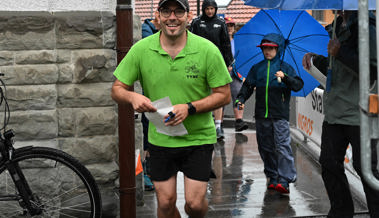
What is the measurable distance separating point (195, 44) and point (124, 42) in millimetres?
1341

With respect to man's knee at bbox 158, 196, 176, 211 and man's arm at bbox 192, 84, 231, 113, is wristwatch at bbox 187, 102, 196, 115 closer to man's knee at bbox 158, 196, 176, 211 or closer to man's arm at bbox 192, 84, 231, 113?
man's arm at bbox 192, 84, 231, 113

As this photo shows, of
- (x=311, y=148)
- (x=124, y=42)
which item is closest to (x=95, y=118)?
(x=124, y=42)

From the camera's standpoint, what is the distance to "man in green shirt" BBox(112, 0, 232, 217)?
4.49 metres

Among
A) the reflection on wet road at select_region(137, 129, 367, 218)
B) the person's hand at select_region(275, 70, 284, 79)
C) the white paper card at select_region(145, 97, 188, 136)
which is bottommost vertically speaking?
the reflection on wet road at select_region(137, 129, 367, 218)

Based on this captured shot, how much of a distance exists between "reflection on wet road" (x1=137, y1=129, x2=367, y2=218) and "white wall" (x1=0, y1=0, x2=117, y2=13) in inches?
75.8

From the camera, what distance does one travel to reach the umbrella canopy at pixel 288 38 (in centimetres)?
747

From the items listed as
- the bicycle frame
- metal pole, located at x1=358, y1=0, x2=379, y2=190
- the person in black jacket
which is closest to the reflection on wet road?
the bicycle frame

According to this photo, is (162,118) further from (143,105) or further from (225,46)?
(225,46)

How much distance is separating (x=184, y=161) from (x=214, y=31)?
21.0ft

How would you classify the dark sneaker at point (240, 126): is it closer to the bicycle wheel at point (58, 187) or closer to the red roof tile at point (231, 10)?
the bicycle wheel at point (58, 187)

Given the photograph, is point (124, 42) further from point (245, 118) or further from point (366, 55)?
point (245, 118)

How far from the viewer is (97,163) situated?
A: 622 centimetres

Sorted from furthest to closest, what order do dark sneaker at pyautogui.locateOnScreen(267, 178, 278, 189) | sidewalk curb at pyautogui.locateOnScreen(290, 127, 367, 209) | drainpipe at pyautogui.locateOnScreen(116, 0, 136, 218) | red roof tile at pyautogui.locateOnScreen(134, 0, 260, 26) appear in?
red roof tile at pyautogui.locateOnScreen(134, 0, 260, 26) < dark sneaker at pyautogui.locateOnScreen(267, 178, 278, 189) < sidewalk curb at pyautogui.locateOnScreen(290, 127, 367, 209) < drainpipe at pyautogui.locateOnScreen(116, 0, 136, 218)

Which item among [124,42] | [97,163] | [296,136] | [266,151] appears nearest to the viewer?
[124,42]
